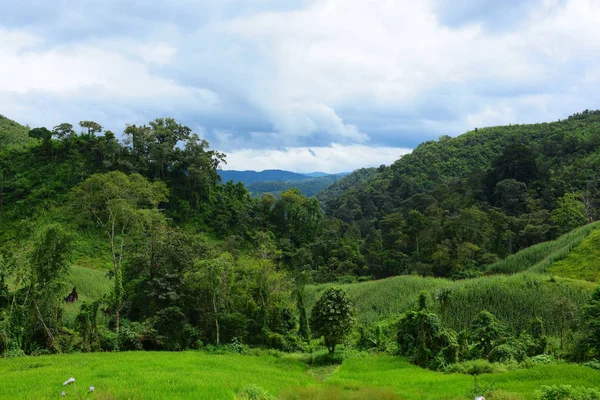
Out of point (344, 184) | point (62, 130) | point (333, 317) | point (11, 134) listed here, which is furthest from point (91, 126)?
point (344, 184)

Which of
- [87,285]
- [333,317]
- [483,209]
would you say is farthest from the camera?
[483,209]

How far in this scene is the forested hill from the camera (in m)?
39.9

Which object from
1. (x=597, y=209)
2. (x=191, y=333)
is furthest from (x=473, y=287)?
(x=597, y=209)

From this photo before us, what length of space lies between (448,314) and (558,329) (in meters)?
5.77

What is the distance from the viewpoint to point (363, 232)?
68.1 meters

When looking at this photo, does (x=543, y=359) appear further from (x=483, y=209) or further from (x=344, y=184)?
(x=344, y=184)

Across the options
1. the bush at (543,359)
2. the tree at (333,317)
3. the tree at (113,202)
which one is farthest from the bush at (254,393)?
the tree at (113,202)

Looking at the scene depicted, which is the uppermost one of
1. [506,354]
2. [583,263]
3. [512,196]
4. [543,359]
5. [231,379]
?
[512,196]

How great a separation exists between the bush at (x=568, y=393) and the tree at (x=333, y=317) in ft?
29.7

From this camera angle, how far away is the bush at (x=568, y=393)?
9531mm

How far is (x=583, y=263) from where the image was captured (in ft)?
88.9

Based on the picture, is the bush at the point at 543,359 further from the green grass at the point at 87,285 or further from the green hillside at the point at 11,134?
the green hillside at the point at 11,134

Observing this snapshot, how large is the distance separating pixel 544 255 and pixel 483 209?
59.5 feet

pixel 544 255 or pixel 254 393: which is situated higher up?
pixel 544 255
